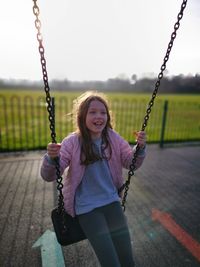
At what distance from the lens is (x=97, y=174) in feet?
7.47

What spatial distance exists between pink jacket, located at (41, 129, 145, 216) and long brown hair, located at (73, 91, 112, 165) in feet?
0.15

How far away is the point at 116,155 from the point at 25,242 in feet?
4.66

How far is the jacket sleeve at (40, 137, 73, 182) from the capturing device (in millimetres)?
2135

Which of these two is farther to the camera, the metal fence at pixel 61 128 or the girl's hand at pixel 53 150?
the metal fence at pixel 61 128

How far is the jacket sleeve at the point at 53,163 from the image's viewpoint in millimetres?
2135

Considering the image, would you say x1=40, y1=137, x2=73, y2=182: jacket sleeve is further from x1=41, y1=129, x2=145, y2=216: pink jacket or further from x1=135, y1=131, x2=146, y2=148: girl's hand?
x1=135, y1=131, x2=146, y2=148: girl's hand

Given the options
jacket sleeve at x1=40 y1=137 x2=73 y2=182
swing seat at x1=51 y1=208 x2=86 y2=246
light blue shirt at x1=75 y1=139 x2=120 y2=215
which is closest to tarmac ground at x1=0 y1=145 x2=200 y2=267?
swing seat at x1=51 y1=208 x2=86 y2=246

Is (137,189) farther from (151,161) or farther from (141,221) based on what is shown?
(151,161)

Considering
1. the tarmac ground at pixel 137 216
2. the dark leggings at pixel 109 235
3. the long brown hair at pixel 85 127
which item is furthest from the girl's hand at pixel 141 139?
the tarmac ground at pixel 137 216

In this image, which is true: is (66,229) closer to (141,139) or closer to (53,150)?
(53,150)

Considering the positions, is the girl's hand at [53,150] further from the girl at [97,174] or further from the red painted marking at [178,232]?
the red painted marking at [178,232]

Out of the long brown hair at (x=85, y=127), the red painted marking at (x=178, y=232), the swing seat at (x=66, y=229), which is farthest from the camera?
the red painted marking at (x=178, y=232)

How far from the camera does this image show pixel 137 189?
4359 millimetres

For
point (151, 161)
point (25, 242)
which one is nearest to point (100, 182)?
point (25, 242)
